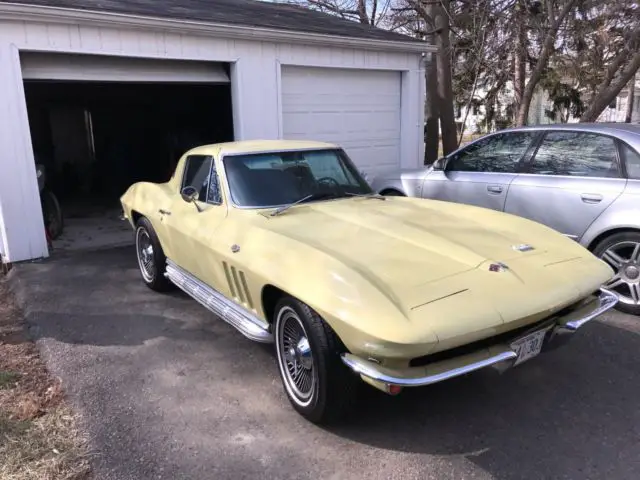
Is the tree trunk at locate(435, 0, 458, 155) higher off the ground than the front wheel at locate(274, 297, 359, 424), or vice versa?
the tree trunk at locate(435, 0, 458, 155)

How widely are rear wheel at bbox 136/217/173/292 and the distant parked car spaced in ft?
10.7

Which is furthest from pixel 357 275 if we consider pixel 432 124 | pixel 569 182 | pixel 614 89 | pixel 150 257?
pixel 614 89

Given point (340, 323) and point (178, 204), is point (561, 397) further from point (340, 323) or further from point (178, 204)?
point (178, 204)

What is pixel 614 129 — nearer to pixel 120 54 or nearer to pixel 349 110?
pixel 349 110

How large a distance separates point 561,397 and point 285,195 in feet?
7.90

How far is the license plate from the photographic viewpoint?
9.41 feet

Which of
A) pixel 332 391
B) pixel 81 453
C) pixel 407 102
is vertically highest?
pixel 407 102

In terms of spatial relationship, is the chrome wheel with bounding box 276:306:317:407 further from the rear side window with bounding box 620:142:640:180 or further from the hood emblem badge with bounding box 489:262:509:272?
the rear side window with bounding box 620:142:640:180

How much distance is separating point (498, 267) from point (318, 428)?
1386mm

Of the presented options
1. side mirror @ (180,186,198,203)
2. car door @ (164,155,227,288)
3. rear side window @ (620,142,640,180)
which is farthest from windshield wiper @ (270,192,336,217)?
Answer: rear side window @ (620,142,640,180)

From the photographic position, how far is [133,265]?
22.1 feet

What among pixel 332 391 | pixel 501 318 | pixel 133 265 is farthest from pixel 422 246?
pixel 133 265

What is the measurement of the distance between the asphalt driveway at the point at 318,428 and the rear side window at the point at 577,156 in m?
1.38

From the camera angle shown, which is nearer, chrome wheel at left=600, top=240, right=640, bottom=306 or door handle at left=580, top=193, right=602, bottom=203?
chrome wheel at left=600, top=240, right=640, bottom=306
